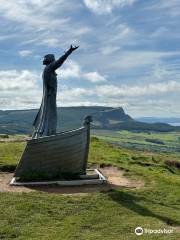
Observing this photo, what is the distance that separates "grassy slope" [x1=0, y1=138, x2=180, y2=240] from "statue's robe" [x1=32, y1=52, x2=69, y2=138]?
167 inches

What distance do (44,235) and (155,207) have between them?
206 inches

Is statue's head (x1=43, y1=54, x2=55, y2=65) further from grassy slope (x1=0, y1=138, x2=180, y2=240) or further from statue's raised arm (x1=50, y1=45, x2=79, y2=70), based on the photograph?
grassy slope (x1=0, y1=138, x2=180, y2=240)

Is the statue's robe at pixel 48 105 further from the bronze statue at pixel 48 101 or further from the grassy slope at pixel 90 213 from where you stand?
the grassy slope at pixel 90 213

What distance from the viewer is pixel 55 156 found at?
68.4ft

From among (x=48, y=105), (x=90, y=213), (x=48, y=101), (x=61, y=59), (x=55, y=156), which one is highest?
(x=61, y=59)

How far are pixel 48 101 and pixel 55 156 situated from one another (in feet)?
9.20

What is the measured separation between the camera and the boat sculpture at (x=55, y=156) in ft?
67.0

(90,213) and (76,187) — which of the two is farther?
(76,187)

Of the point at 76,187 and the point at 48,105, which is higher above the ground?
the point at 48,105

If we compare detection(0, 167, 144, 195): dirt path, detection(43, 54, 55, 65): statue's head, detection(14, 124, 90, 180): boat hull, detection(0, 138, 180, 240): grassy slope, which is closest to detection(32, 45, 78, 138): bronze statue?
detection(43, 54, 55, 65): statue's head

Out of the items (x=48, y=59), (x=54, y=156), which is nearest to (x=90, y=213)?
(x=54, y=156)

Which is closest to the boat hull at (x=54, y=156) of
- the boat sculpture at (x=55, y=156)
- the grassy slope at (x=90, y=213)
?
the boat sculpture at (x=55, y=156)

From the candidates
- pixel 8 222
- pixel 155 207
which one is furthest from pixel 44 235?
pixel 155 207

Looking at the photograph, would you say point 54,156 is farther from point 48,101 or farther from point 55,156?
point 48,101
